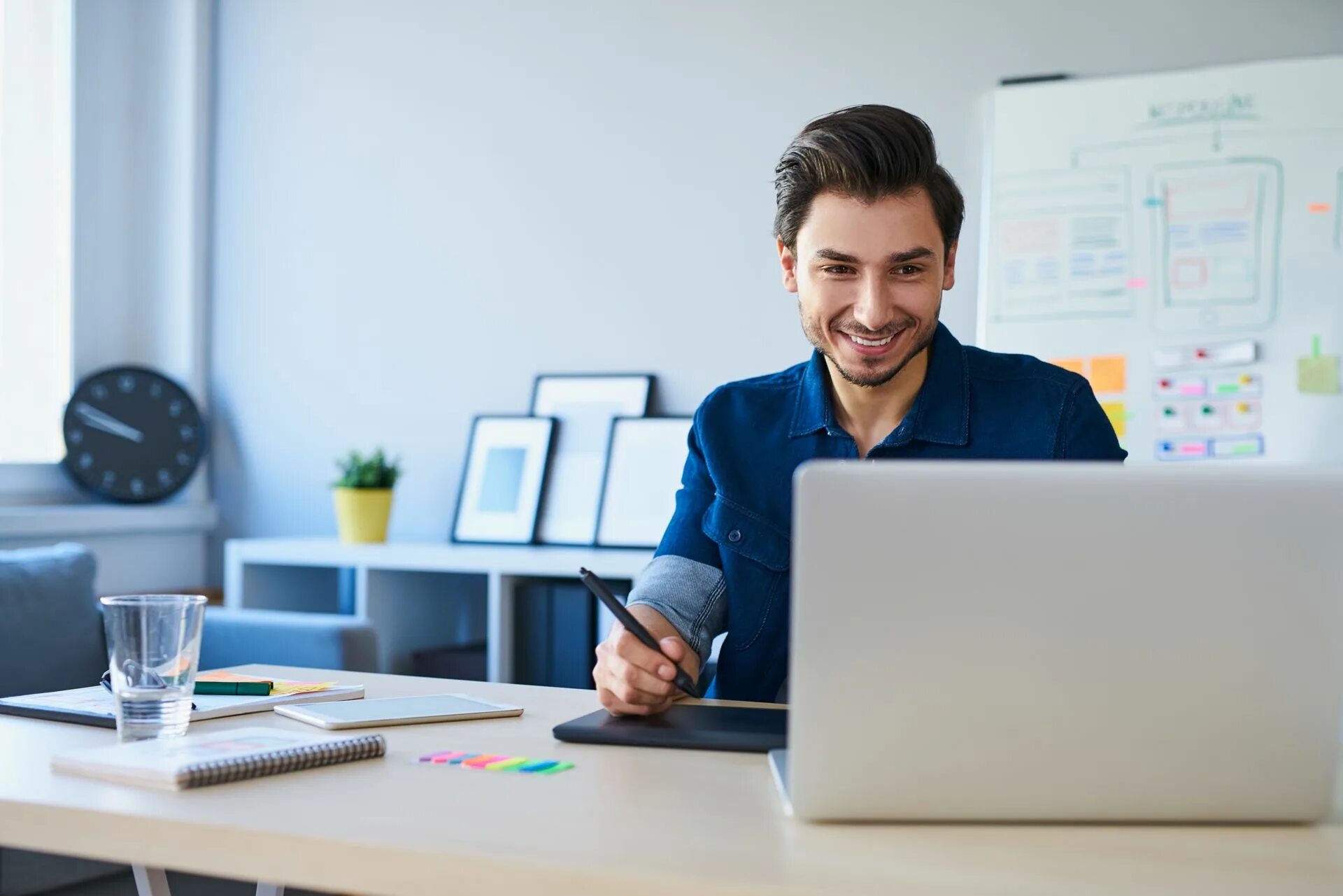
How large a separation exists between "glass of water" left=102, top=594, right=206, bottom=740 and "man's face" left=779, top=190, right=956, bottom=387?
78 cm

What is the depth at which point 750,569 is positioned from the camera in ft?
4.97

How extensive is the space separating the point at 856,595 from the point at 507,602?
7.00 feet

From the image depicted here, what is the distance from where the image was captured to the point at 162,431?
11.6 ft

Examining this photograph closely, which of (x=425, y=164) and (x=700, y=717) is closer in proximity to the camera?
(x=700, y=717)

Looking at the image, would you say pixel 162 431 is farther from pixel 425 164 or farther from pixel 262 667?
pixel 262 667

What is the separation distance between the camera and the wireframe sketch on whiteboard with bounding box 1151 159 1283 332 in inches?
103

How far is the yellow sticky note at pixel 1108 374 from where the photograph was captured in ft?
8.93

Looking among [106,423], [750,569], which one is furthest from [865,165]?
[106,423]

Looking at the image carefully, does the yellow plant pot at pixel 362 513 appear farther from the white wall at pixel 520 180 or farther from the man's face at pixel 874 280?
the man's face at pixel 874 280

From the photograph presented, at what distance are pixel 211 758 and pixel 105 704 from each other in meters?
0.36

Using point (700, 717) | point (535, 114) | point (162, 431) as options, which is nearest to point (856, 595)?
point (700, 717)

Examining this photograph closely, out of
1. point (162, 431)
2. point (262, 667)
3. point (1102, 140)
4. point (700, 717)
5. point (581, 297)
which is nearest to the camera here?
point (700, 717)

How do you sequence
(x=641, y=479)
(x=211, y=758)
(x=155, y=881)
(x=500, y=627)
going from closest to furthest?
(x=211, y=758), (x=155, y=881), (x=500, y=627), (x=641, y=479)

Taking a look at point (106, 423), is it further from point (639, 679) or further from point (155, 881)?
point (639, 679)
